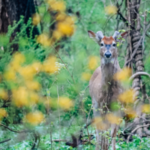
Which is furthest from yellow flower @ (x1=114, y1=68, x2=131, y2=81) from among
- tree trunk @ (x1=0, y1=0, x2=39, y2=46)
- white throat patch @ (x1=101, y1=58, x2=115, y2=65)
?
tree trunk @ (x1=0, y1=0, x2=39, y2=46)

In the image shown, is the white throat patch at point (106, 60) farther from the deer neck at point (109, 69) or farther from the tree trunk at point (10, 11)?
the tree trunk at point (10, 11)

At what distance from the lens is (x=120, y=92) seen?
17.8 feet

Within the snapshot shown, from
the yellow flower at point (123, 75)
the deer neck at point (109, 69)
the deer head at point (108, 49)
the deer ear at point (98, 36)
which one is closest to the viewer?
the yellow flower at point (123, 75)

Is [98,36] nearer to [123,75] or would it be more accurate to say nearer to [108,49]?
[108,49]

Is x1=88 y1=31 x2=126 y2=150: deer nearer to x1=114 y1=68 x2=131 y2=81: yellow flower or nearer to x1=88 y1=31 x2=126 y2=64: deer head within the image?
x1=88 y1=31 x2=126 y2=64: deer head

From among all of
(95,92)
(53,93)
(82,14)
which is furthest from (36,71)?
(82,14)

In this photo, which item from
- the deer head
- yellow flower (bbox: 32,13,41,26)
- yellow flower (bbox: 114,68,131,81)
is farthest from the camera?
yellow flower (bbox: 32,13,41,26)

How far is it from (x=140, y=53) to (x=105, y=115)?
2125 millimetres

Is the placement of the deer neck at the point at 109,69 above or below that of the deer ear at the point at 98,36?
below

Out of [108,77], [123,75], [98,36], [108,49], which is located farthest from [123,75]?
[98,36]

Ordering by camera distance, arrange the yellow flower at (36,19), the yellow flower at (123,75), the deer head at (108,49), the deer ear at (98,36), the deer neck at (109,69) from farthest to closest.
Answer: the yellow flower at (36,19), the deer ear at (98,36), the deer neck at (109,69), the deer head at (108,49), the yellow flower at (123,75)

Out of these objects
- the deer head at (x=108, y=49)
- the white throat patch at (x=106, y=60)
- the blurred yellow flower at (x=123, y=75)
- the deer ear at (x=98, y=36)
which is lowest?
the blurred yellow flower at (x=123, y=75)

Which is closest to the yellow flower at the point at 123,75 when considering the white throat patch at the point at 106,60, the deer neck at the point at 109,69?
the deer neck at the point at 109,69

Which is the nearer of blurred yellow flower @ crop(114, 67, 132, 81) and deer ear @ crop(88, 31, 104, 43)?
blurred yellow flower @ crop(114, 67, 132, 81)
